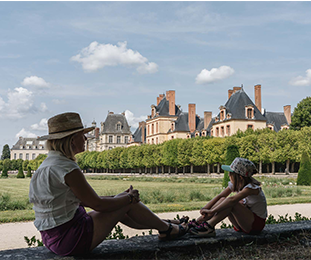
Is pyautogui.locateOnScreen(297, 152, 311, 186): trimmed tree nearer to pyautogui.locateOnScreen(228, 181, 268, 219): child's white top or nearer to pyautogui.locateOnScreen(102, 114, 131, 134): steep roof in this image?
pyautogui.locateOnScreen(228, 181, 268, 219): child's white top

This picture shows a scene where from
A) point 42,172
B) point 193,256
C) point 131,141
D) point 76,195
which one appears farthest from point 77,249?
point 131,141

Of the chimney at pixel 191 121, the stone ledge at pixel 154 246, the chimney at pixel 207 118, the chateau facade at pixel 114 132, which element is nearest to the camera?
the stone ledge at pixel 154 246

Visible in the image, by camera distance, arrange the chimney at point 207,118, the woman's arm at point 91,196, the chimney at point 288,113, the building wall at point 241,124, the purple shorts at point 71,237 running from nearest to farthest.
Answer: the woman's arm at point 91,196 < the purple shorts at point 71,237 < the building wall at point 241,124 < the chimney at point 288,113 < the chimney at point 207,118

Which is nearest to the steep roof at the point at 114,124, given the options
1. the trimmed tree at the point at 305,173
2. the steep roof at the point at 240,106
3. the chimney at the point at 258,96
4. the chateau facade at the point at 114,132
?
the chateau facade at the point at 114,132

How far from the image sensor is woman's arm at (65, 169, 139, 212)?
2.13m

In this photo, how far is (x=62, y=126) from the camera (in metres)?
2.27

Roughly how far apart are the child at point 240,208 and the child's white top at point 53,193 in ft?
3.80

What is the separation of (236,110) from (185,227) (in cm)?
3584

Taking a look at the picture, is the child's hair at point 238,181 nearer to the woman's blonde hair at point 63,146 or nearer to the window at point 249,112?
the woman's blonde hair at point 63,146

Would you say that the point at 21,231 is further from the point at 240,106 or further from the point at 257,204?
the point at 240,106

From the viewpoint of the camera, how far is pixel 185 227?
2.85m

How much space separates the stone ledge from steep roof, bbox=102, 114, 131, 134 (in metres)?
66.4

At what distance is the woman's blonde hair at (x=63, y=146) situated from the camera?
2248 mm

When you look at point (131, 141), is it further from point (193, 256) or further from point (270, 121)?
point (193, 256)
